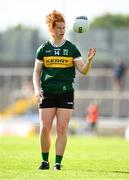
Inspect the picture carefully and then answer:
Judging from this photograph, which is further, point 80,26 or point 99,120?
point 99,120

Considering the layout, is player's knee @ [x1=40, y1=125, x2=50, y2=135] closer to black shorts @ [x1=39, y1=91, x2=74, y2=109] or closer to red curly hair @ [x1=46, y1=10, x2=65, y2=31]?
black shorts @ [x1=39, y1=91, x2=74, y2=109]

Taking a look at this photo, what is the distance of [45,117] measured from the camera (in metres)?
14.0

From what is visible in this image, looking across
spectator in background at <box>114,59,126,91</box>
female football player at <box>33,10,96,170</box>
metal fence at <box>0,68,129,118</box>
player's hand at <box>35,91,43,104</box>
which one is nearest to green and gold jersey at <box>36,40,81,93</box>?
female football player at <box>33,10,96,170</box>

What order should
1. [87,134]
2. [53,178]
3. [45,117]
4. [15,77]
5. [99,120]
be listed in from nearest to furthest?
[53,178]
[45,117]
[87,134]
[99,120]
[15,77]

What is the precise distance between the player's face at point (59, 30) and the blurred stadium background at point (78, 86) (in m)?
22.4

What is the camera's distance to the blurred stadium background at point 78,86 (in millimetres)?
39844

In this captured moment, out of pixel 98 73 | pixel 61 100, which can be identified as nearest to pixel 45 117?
pixel 61 100

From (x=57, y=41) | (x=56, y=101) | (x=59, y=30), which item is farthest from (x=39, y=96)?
(x=59, y=30)

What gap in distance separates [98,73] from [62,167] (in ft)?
98.4

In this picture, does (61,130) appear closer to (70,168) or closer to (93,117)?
(70,168)

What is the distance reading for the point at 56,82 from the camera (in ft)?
46.2

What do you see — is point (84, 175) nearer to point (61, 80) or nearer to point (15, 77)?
point (61, 80)

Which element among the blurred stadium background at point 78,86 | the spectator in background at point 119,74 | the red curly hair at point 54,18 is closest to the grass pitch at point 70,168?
the red curly hair at point 54,18

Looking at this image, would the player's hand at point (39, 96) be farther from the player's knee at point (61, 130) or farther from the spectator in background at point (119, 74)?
the spectator in background at point (119, 74)
